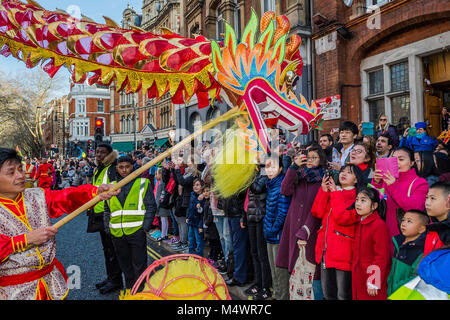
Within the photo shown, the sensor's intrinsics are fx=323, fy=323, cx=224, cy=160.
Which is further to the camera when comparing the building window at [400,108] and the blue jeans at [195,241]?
the building window at [400,108]

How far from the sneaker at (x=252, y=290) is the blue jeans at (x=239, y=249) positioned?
1.06 feet

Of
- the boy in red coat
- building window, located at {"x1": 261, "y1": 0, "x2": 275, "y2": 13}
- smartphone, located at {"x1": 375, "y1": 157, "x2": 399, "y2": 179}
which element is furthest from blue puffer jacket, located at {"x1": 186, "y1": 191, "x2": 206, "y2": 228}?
building window, located at {"x1": 261, "y1": 0, "x2": 275, "y2": 13}

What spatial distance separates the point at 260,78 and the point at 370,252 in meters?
1.93

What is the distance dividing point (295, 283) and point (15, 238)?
108 inches

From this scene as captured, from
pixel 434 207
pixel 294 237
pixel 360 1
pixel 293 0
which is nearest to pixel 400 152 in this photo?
pixel 434 207

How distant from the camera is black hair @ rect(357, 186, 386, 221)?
2.98 m

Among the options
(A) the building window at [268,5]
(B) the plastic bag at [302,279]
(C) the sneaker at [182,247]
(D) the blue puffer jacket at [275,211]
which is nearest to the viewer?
(B) the plastic bag at [302,279]

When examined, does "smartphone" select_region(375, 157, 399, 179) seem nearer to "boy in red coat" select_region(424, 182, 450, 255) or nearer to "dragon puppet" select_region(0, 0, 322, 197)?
"boy in red coat" select_region(424, 182, 450, 255)

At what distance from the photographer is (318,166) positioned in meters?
3.80

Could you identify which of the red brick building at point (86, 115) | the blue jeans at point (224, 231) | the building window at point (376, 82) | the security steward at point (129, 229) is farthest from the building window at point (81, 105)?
the security steward at point (129, 229)

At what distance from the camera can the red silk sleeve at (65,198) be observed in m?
2.56

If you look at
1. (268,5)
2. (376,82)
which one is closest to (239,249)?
(376,82)

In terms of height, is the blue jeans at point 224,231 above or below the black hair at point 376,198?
below

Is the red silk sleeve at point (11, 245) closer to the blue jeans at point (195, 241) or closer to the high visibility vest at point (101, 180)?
the high visibility vest at point (101, 180)
